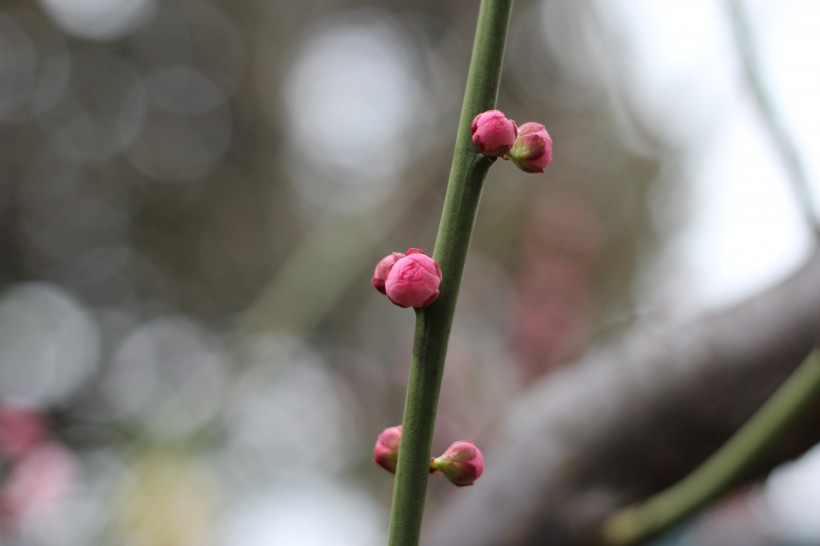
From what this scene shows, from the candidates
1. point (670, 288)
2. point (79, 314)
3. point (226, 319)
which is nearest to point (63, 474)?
point (670, 288)

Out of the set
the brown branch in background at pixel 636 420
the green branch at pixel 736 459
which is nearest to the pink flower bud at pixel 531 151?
the green branch at pixel 736 459

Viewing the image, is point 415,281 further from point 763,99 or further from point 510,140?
point 763,99

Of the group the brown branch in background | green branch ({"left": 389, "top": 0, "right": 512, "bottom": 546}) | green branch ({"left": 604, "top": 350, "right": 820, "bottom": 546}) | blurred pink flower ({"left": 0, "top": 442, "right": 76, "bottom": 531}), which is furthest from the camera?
blurred pink flower ({"left": 0, "top": 442, "right": 76, "bottom": 531})

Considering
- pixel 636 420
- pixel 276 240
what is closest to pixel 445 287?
pixel 636 420

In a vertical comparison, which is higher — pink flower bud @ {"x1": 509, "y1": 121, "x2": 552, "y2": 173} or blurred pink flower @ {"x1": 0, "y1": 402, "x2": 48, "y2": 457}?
blurred pink flower @ {"x1": 0, "y1": 402, "x2": 48, "y2": 457}

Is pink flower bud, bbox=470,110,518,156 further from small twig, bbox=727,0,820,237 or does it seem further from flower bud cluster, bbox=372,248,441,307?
small twig, bbox=727,0,820,237

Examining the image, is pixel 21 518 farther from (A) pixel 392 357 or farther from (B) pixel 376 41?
(B) pixel 376 41

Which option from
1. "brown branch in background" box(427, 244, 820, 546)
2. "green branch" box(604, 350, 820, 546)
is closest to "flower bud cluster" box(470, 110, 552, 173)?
"green branch" box(604, 350, 820, 546)

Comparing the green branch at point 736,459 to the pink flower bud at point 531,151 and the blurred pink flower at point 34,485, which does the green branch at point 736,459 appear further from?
the blurred pink flower at point 34,485
